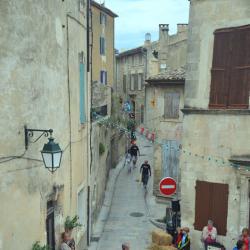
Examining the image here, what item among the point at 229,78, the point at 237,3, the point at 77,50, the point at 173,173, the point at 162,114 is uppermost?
the point at 237,3

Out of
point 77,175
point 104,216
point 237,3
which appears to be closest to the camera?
point 237,3

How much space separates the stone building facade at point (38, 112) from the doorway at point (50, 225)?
2cm

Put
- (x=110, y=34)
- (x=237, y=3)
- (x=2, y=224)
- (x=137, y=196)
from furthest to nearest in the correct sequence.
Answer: (x=110, y=34) < (x=137, y=196) < (x=237, y=3) < (x=2, y=224)

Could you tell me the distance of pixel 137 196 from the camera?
837 inches

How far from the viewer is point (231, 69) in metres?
11.6

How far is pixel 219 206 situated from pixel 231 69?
3.94 metres

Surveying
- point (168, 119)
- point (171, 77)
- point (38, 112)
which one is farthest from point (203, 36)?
point (168, 119)

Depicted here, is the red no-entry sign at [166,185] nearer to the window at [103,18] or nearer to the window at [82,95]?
the window at [82,95]

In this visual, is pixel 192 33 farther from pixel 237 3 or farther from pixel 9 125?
pixel 9 125

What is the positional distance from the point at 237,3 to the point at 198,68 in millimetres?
2091

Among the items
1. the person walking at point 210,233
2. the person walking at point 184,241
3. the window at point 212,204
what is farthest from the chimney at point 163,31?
the person walking at point 184,241

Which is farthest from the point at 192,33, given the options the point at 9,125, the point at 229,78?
the point at 9,125

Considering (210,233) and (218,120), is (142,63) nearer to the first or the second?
(218,120)

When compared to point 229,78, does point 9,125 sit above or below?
→ below
